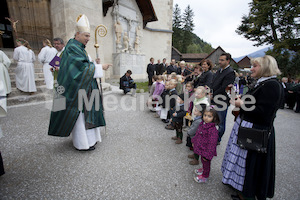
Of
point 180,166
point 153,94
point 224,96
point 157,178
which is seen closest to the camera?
point 157,178

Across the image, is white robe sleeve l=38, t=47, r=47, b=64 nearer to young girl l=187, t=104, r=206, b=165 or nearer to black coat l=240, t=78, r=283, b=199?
young girl l=187, t=104, r=206, b=165

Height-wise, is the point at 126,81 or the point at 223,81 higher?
the point at 223,81

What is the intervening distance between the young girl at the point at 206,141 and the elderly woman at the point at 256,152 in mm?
267

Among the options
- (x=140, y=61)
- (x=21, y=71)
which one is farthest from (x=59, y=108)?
(x=140, y=61)

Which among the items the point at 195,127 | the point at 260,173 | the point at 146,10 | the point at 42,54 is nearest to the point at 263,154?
the point at 260,173

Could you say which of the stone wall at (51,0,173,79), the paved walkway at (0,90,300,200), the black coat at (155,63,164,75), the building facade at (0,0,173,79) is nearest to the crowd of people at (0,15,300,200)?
the paved walkway at (0,90,300,200)

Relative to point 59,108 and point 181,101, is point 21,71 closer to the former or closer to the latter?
point 59,108

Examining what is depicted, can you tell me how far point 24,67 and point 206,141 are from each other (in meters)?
6.33

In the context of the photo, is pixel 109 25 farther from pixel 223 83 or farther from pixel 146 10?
pixel 223 83

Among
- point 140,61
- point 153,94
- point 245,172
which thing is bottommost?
point 245,172

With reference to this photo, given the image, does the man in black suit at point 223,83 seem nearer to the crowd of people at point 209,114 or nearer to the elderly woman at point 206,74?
the crowd of people at point 209,114

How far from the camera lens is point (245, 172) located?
1.64 meters

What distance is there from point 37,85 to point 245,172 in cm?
712

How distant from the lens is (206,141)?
2.03 metres
